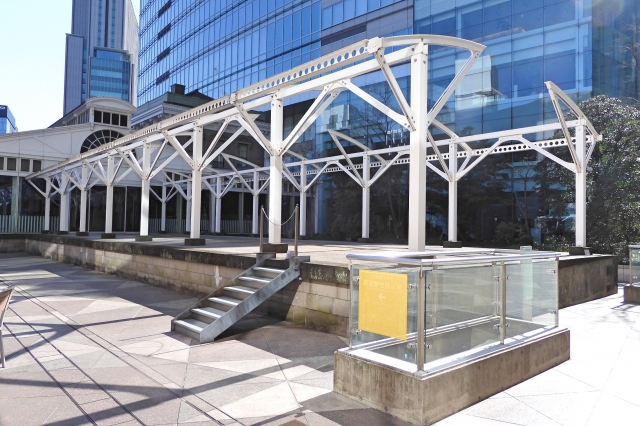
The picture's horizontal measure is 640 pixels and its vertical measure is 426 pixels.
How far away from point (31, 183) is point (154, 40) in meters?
34.4

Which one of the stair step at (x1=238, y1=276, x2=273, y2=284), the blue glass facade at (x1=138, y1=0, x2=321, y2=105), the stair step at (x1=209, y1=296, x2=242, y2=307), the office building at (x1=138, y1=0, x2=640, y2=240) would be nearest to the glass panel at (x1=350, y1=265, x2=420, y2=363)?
the stair step at (x1=209, y1=296, x2=242, y2=307)

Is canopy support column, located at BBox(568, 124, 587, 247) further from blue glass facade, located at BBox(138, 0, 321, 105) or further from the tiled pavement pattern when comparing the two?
blue glass facade, located at BBox(138, 0, 321, 105)

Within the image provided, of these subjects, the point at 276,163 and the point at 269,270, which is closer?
the point at 269,270

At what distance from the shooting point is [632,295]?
10.9 meters

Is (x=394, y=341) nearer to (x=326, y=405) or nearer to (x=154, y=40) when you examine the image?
(x=326, y=405)

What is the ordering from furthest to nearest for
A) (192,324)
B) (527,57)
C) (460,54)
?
1. (460,54)
2. (527,57)
3. (192,324)

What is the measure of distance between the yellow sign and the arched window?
2658cm

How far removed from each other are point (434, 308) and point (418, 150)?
3.86 m

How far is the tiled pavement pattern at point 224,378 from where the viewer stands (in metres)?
4.06

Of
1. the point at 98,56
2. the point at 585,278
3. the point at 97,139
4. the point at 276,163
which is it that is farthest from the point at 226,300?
the point at 98,56

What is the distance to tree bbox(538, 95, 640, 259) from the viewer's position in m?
17.6

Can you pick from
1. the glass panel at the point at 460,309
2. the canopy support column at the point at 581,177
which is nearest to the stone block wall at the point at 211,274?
the glass panel at the point at 460,309

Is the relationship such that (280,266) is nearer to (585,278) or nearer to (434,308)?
(434,308)

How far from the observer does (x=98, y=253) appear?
53.6ft
